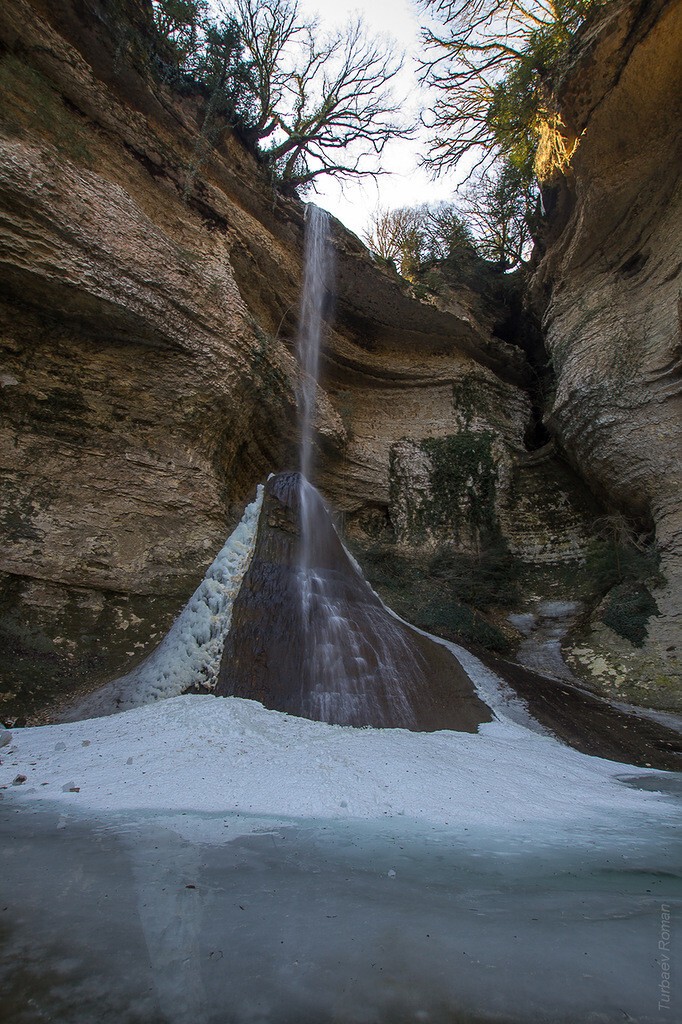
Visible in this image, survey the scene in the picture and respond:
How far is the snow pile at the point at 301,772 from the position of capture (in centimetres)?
253

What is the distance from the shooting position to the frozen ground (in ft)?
3.40

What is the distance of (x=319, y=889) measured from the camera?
158cm

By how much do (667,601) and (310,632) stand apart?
18.7 feet

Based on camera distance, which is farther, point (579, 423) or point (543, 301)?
point (543, 301)

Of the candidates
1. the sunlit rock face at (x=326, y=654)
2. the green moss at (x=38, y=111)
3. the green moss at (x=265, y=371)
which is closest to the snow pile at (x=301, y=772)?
the sunlit rock face at (x=326, y=654)

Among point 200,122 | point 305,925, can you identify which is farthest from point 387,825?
point 200,122

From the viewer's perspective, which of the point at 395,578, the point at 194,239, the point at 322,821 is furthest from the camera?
the point at 395,578

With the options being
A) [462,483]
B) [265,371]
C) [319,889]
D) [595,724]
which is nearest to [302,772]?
[319,889]

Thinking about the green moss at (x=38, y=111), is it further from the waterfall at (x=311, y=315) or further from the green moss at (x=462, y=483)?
the green moss at (x=462, y=483)

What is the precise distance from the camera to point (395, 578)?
397 inches

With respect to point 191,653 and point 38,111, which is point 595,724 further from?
point 38,111

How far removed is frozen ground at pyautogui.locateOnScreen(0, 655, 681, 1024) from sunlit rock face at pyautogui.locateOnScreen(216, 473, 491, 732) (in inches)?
44.7

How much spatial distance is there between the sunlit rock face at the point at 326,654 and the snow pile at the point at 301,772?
0.27 m

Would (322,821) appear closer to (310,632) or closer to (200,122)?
(310,632)
